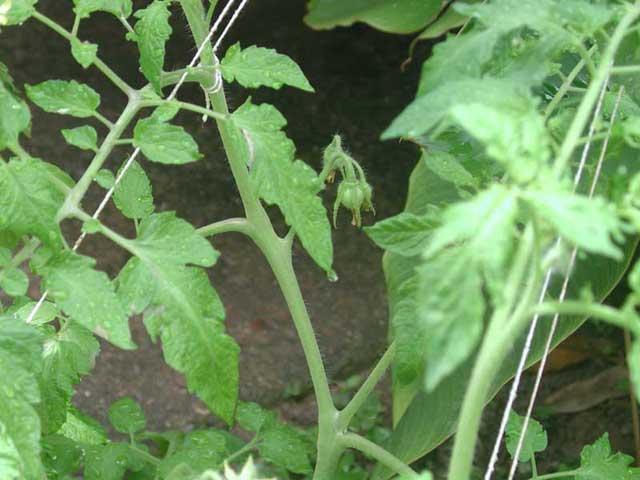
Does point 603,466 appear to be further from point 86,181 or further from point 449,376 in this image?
point 86,181

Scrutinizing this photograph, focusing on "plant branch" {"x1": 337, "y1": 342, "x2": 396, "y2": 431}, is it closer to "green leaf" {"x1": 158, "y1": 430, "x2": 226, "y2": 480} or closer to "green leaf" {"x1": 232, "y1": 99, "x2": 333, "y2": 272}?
"green leaf" {"x1": 158, "y1": 430, "x2": 226, "y2": 480}

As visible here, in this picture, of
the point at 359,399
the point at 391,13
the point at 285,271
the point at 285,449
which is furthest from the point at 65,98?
the point at 391,13

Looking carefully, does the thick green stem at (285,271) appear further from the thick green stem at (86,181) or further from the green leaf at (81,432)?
the green leaf at (81,432)

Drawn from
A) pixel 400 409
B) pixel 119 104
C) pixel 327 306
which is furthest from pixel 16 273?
pixel 119 104

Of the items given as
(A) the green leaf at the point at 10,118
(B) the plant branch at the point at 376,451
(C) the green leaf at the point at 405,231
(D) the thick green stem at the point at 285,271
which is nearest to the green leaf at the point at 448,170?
(C) the green leaf at the point at 405,231

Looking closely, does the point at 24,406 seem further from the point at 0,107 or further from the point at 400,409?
the point at 400,409
